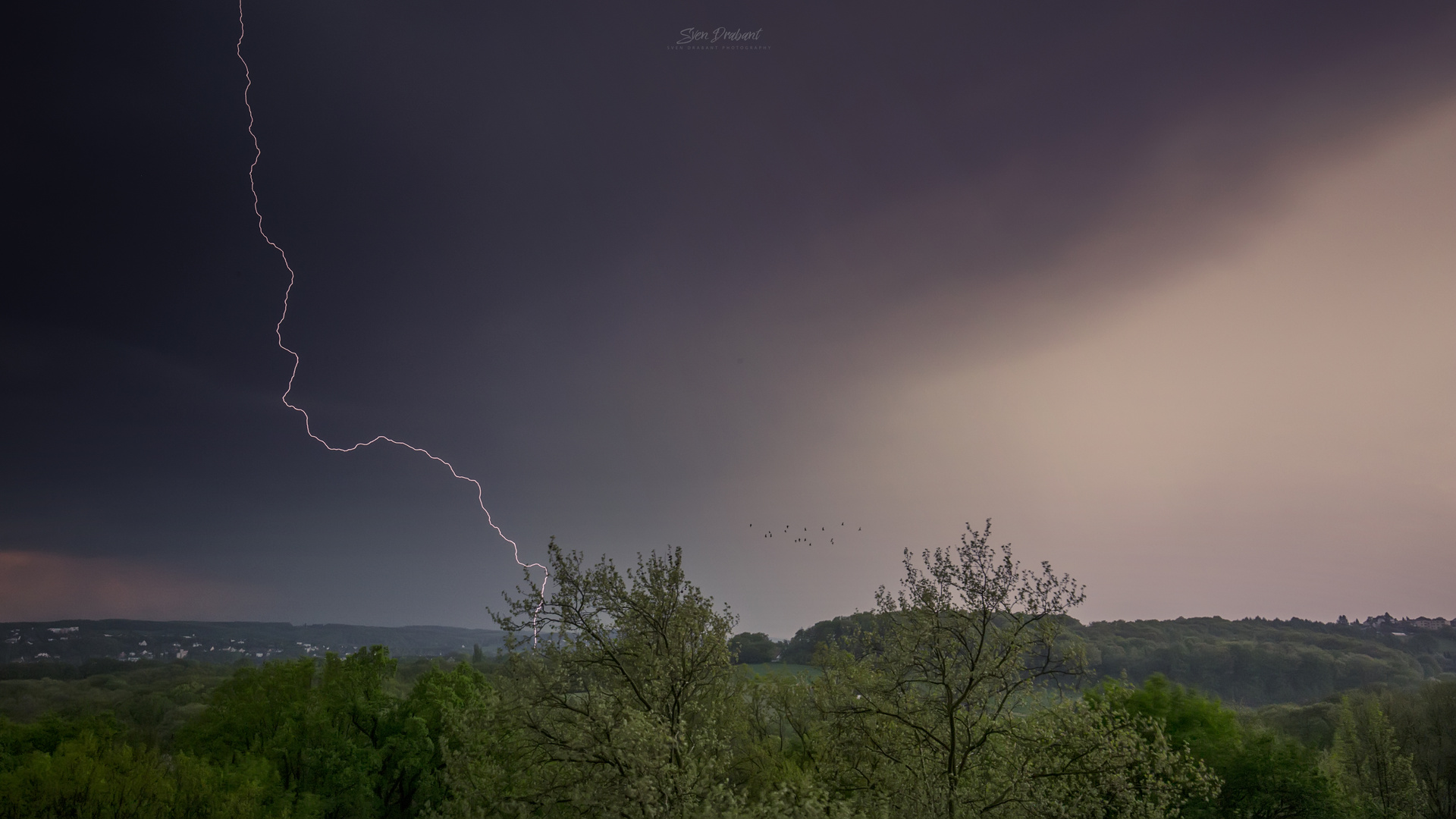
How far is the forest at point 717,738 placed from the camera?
659 inches

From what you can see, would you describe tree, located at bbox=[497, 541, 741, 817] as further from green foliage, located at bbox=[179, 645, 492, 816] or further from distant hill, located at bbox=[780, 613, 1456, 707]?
distant hill, located at bbox=[780, 613, 1456, 707]

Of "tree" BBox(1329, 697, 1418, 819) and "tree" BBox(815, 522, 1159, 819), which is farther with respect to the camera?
"tree" BBox(1329, 697, 1418, 819)

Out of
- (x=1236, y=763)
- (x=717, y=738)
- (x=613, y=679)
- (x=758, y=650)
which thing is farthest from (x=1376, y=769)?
(x=758, y=650)

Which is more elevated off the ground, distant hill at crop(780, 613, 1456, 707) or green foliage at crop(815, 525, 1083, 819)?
green foliage at crop(815, 525, 1083, 819)

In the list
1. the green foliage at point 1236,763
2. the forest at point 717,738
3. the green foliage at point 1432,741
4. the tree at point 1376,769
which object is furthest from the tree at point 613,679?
the green foliage at point 1432,741

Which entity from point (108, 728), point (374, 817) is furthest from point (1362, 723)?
point (108, 728)

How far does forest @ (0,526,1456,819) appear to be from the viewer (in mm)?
16750

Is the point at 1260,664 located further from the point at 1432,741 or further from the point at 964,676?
the point at 964,676

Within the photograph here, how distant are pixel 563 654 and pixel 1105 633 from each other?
162432 millimetres

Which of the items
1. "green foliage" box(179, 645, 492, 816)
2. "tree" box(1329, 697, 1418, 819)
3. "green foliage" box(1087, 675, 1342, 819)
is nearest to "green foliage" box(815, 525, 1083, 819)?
"green foliage" box(1087, 675, 1342, 819)

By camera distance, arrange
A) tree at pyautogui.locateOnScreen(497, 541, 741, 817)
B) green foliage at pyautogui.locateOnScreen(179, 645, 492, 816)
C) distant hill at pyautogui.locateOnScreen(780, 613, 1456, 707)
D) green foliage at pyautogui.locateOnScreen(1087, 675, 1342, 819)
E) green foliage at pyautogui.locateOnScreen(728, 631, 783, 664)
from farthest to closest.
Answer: distant hill at pyautogui.locateOnScreen(780, 613, 1456, 707), green foliage at pyautogui.locateOnScreen(728, 631, 783, 664), green foliage at pyautogui.locateOnScreen(179, 645, 492, 816), green foliage at pyautogui.locateOnScreen(1087, 675, 1342, 819), tree at pyautogui.locateOnScreen(497, 541, 741, 817)

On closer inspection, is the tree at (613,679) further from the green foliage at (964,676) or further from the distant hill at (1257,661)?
the distant hill at (1257,661)

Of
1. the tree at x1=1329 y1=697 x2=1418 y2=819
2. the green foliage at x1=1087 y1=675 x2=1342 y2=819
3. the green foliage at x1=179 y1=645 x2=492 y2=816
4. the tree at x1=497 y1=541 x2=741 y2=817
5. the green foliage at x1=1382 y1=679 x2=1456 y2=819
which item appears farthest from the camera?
the green foliage at x1=1382 y1=679 x2=1456 y2=819

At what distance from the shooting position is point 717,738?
1889 centimetres
